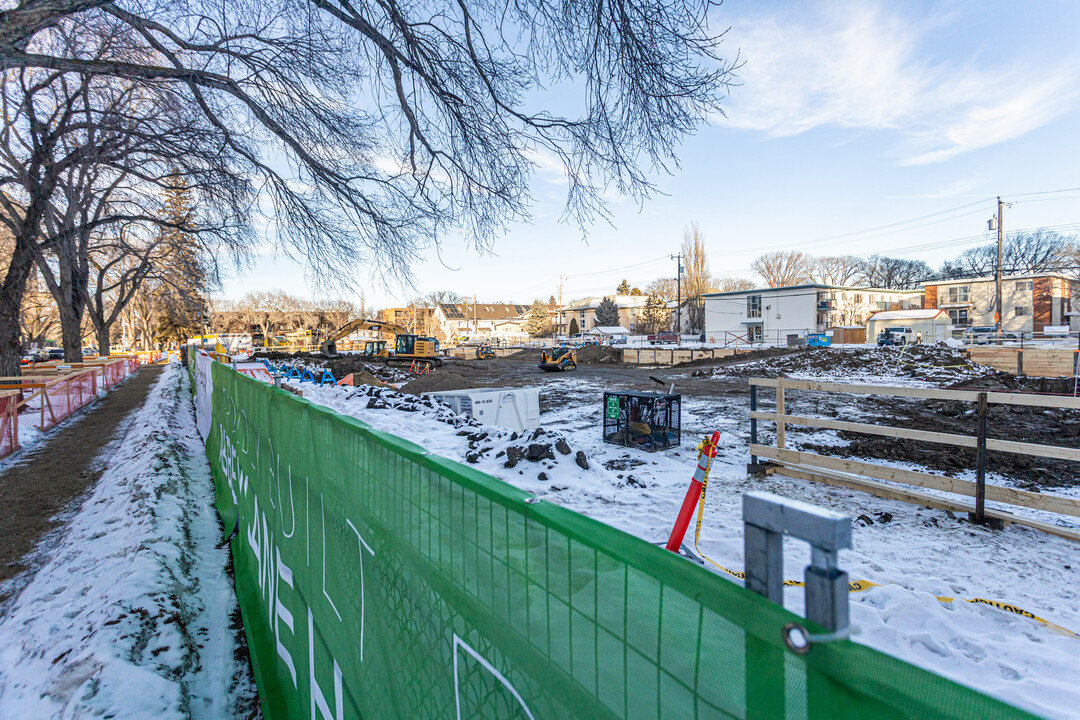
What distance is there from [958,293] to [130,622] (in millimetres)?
82255

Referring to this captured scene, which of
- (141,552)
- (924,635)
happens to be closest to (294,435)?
(141,552)

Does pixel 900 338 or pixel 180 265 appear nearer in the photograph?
pixel 180 265

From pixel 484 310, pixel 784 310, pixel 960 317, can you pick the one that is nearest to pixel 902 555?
pixel 784 310

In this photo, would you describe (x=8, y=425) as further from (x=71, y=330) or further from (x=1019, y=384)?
(x=1019, y=384)

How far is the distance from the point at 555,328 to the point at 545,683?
92736mm

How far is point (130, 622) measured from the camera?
380 cm

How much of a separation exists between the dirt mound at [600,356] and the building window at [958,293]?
49286 millimetres

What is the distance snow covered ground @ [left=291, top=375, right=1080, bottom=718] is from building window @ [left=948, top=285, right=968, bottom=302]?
7200 centimetres

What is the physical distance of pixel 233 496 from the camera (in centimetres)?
582

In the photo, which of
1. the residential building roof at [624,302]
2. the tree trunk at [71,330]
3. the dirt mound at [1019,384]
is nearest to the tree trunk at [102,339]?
the tree trunk at [71,330]

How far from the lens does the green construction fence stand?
82 centimetres

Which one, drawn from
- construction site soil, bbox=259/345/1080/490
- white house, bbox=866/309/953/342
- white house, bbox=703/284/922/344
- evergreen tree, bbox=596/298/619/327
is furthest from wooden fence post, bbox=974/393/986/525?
evergreen tree, bbox=596/298/619/327

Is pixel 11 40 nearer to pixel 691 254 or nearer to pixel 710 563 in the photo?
pixel 710 563

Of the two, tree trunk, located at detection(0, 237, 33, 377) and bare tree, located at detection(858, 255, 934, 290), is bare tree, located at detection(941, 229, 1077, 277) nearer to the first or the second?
bare tree, located at detection(858, 255, 934, 290)
